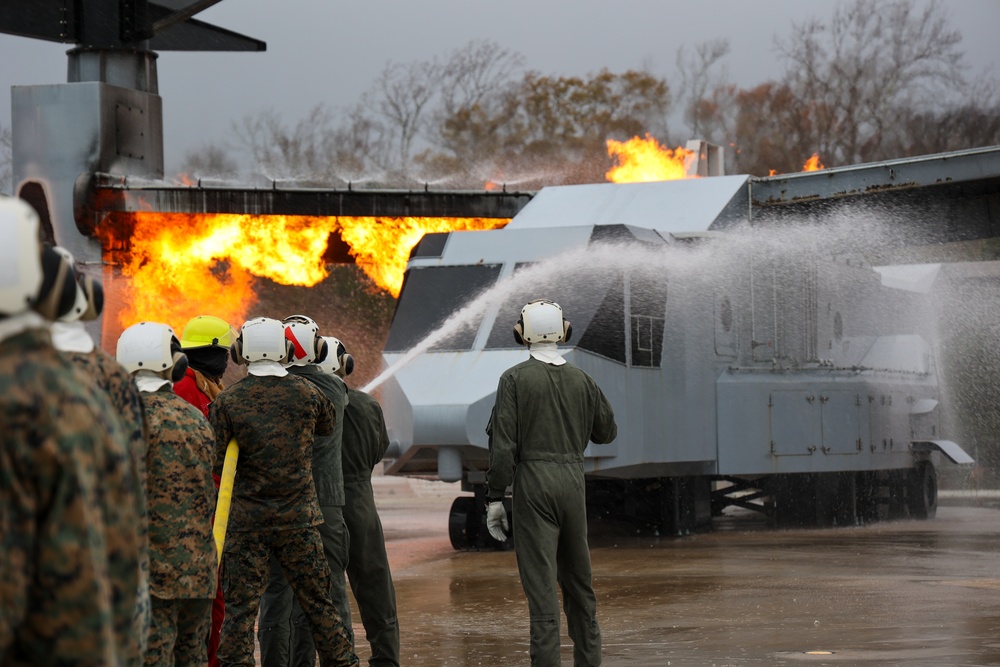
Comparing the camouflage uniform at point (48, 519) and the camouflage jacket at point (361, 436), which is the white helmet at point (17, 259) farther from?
the camouflage jacket at point (361, 436)

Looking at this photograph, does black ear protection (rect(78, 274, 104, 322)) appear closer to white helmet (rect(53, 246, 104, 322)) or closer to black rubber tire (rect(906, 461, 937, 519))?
white helmet (rect(53, 246, 104, 322))

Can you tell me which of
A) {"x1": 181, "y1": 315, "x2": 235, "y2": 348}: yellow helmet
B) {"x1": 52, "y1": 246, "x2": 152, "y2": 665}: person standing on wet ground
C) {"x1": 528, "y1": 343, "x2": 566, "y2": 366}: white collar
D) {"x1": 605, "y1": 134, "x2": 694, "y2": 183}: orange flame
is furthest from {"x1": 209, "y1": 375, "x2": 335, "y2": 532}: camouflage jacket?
{"x1": 605, "y1": 134, "x2": 694, "y2": 183}: orange flame

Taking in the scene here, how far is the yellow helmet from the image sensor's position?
7.11 meters

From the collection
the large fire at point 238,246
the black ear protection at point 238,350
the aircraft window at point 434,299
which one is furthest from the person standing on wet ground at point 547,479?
the large fire at point 238,246

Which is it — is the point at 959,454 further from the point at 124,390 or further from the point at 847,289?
the point at 124,390

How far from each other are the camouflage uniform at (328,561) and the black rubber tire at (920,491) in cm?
1242

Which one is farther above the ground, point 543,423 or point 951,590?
point 543,423

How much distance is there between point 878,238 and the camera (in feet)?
52.7

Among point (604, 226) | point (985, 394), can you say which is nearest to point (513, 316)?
point (604, 226)

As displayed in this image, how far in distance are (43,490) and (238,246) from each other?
1584cm

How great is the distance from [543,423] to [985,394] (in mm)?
21862

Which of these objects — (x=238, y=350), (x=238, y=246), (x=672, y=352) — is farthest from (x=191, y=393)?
(x=238, y=246)

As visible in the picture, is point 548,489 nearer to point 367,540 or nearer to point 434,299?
point 367,540

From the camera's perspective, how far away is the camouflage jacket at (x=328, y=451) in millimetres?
7047
